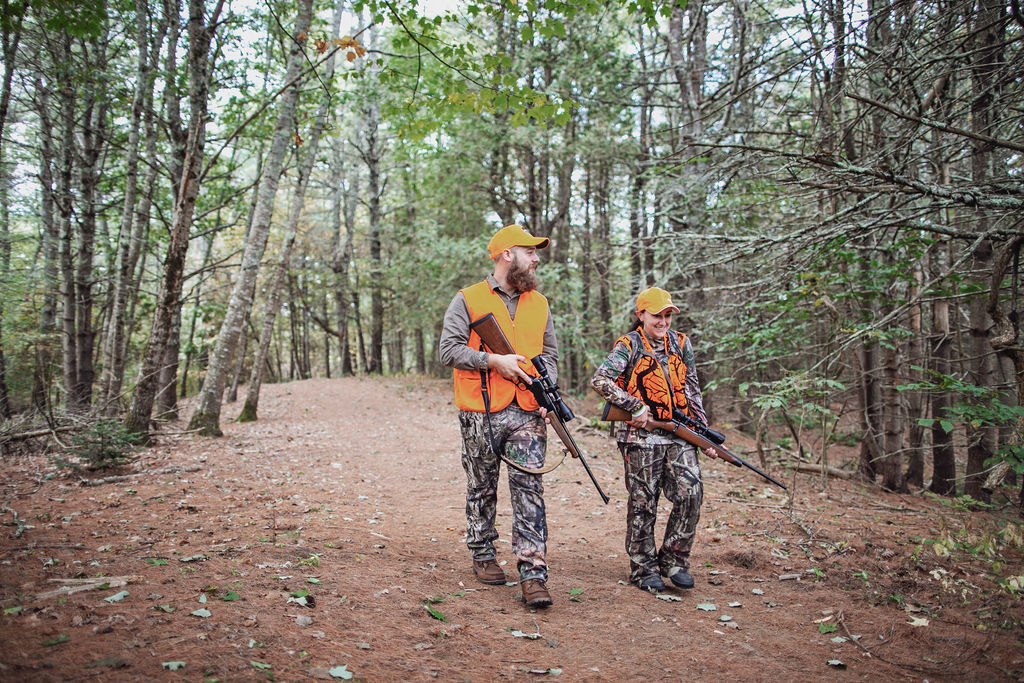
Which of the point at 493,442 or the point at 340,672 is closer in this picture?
the point at 340,672

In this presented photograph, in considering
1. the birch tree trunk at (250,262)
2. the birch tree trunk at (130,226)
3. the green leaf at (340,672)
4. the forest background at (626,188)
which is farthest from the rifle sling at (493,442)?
the birch tree trunk at (250,262)

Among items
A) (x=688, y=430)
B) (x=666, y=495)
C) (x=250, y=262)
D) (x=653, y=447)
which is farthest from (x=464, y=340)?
(x=250, y=262)

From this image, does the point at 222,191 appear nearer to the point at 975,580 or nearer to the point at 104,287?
the point at 104,287

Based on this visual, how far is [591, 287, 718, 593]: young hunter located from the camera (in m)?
4.25

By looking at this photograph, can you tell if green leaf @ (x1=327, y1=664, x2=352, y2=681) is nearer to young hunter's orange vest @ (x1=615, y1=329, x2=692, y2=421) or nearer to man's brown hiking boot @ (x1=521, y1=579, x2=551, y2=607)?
man's brown hiking boot @ (x1=521, y1=579, x2=551, y2=607)

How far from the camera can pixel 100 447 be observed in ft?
20.7

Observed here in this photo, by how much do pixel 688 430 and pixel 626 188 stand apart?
11.8 m

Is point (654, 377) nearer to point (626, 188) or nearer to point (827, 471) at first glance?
point (827, 471)

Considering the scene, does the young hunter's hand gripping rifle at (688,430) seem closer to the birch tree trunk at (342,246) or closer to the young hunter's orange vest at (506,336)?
the young hunter's orange vest at (506,336)

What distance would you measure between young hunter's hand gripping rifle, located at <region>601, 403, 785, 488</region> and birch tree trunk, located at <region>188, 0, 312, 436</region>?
321 inches

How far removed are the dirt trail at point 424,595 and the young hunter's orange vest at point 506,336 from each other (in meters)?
1.30

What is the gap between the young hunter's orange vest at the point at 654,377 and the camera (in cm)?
432

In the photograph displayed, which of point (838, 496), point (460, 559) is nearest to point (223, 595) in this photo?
point (460, 559)

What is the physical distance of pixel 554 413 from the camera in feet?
13.0
